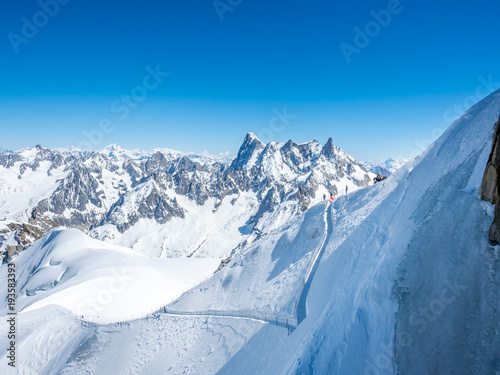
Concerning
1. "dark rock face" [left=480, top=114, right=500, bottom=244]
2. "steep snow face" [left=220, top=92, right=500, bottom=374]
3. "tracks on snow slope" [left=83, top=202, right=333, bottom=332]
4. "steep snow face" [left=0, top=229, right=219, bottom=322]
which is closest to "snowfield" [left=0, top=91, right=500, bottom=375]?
"steep snow face" [left=220, top=92, right=500, bottom=374]

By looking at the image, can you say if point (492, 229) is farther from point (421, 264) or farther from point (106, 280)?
point (106, 280)

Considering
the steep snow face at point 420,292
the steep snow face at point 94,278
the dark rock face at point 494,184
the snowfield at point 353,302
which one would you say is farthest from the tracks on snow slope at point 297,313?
the steep snow face at point 94,278

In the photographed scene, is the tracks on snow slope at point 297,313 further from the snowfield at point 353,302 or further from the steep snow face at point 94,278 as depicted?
the steep snow face at point 94,278

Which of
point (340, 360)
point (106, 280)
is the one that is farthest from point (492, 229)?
point (106, 280)

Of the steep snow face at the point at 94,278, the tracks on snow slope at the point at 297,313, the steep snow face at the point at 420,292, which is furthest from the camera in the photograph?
the steep snow face at the point at 94,278

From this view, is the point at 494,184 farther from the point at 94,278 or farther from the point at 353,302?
the point at 94,278

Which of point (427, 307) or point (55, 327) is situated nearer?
point (427, 307)
